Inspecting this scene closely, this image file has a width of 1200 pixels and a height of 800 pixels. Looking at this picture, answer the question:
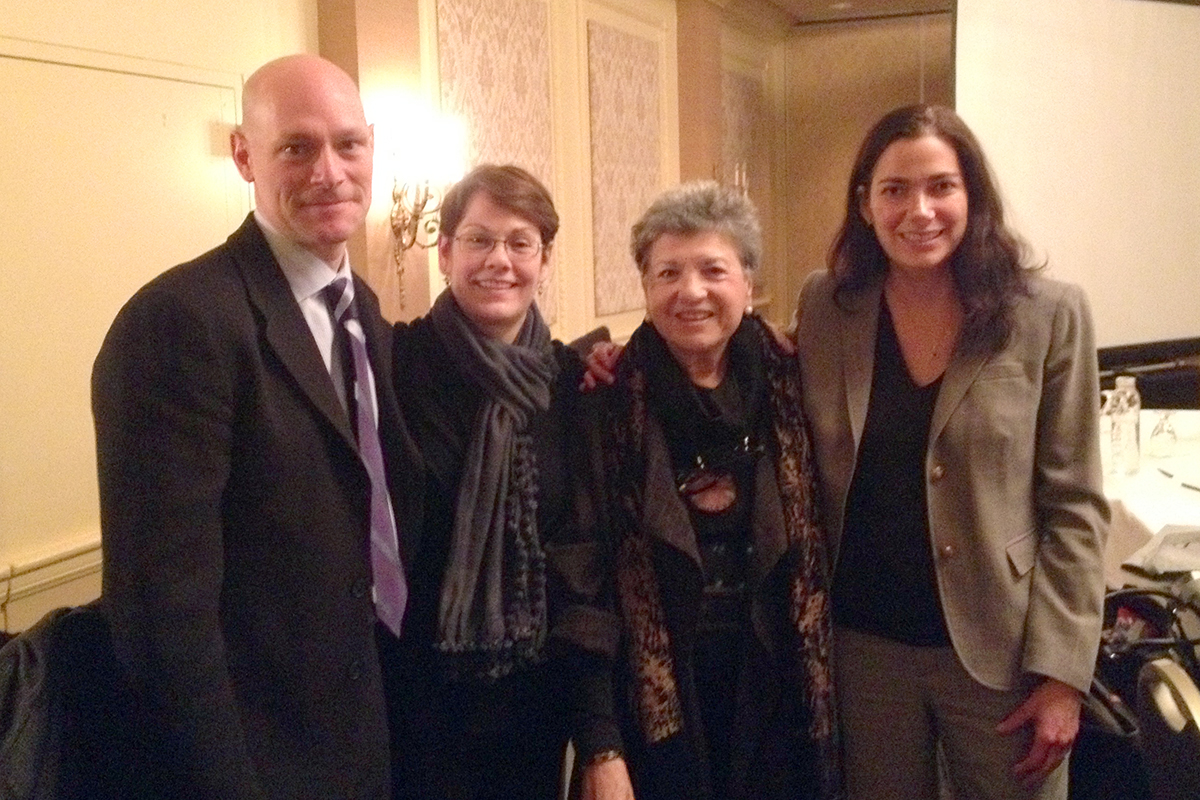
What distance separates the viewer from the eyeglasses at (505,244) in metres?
1.59

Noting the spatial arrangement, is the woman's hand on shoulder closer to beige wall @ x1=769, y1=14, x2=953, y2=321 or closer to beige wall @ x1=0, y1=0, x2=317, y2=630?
beige wall @ x1=0, y1=0, x2=317, y2=630

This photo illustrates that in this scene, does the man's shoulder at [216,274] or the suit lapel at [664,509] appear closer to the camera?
the man's shoulder at [216,274]

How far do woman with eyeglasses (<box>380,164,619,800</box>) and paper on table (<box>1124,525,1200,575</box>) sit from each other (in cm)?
122

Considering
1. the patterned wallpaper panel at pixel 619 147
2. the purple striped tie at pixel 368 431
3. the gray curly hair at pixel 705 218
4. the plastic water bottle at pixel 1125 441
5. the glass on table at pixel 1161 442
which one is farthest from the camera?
the patterned wallpaper panel at pixel 619 147

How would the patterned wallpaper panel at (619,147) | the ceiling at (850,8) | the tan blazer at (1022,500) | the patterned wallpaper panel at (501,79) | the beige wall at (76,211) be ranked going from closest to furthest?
the tan blazer at (1022,500) < the beige wall at (76,211) < the patterned wallpaper panel at (501,79) < the patterned wallpaper panel at (619,147) < the ceiling at (850,8)

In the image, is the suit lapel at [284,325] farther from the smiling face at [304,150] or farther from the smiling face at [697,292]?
the smiling face at [697,292]

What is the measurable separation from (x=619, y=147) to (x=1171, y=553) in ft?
10.8

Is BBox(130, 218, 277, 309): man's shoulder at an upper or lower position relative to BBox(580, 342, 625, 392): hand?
upper

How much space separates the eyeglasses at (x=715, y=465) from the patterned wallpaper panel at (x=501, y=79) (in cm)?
228

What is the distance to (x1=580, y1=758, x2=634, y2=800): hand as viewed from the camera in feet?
5.01

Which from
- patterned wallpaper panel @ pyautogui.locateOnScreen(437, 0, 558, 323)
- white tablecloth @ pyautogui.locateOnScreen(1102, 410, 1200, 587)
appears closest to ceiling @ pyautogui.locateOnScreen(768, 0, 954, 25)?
patterned wallpaper panel @ pyautogui.locateOnScreen(437, 0, 558, 323)

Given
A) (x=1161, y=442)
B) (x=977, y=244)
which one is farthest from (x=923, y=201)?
(x=1161, y=442)

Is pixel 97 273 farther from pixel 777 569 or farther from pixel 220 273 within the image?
pixel 777 569

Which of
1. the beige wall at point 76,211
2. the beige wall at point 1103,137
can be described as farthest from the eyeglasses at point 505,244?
the beige wall at point 1103,137
